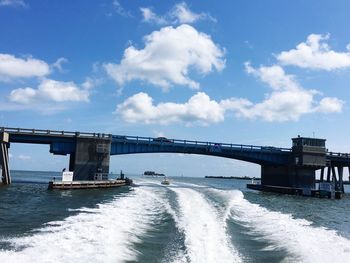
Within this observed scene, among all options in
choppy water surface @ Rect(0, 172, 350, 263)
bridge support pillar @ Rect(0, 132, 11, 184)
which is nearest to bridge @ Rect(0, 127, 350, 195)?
bridge support pillar @ Rect(0, 132, 11, 184)

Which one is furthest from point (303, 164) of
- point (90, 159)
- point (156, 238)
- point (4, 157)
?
point (156, 238)

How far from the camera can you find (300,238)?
74.6 ft

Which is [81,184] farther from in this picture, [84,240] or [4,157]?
[84,240]

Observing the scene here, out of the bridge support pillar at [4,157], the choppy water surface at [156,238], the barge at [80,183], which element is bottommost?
the choppy water surface at [156,238]

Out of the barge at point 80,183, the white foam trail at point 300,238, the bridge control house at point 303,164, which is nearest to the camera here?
the white foam trail at point 300,238

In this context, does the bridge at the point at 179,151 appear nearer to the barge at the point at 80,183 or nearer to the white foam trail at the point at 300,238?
the barge at the point at 80,183

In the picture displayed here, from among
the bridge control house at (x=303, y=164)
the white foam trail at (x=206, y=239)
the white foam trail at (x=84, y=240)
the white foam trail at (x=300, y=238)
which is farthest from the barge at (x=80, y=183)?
the bridge control house at (x=303, y=164)

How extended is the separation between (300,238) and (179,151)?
6268 centimetres

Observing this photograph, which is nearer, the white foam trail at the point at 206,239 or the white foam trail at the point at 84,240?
the white foam trail at the point at 84,240

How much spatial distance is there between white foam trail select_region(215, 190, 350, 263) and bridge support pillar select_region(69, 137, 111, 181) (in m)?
44.1

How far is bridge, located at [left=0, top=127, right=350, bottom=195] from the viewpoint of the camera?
7219cm

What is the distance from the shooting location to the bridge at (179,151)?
7219cm

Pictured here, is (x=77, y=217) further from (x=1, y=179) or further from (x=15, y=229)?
(x=1, y=179)

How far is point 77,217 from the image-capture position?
27469mm
